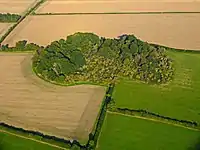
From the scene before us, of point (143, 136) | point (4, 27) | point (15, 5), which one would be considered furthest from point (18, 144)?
point (15, 5)

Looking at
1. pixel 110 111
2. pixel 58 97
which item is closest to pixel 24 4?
pixel 58 97

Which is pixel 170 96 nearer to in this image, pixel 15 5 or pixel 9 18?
pixel 9 18

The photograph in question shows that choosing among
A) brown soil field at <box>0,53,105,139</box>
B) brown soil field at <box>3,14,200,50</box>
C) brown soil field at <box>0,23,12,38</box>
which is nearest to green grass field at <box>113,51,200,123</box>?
brown soil field at <box>0,53,105,139</box>

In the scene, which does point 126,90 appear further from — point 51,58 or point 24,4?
point 24,4

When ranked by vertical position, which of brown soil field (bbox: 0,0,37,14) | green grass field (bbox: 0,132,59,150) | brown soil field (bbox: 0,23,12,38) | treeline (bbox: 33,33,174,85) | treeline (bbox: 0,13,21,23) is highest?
brown soil field (bbox: 0,0,37,14)

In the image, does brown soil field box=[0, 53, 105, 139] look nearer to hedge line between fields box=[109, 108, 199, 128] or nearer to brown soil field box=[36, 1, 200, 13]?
hedge line between fields box=[109, 108, 199, 128]

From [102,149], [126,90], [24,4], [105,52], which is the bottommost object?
[102,149]
